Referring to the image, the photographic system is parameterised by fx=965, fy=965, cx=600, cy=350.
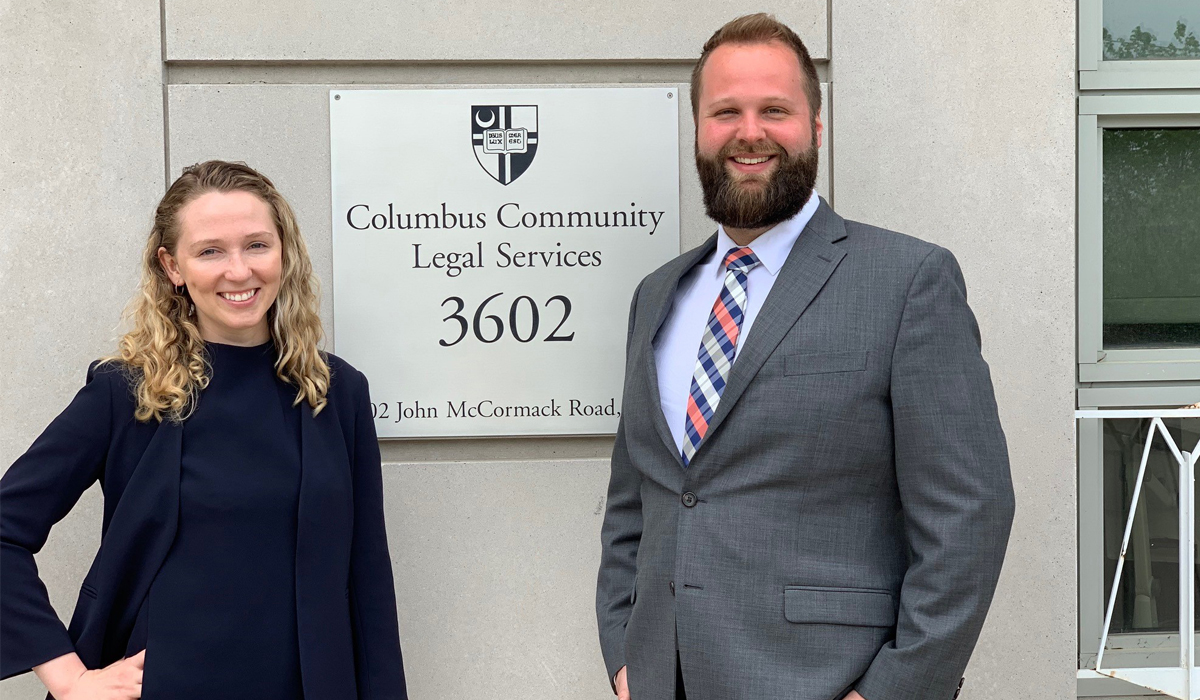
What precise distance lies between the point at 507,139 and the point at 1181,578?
2.36 m

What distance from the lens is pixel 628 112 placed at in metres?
2.84

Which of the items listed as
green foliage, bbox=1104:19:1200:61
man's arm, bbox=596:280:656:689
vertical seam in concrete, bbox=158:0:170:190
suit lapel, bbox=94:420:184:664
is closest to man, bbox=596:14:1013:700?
man's arm, bbox=596:280:656:689

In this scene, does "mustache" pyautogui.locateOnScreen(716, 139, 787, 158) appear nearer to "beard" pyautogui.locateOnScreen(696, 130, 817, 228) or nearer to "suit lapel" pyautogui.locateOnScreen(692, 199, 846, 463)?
"beard" pyautogui.locateOnScreen(696, 130, 817, 228)

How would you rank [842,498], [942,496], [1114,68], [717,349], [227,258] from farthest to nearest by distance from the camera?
1. [1114,68]
2. [227,258]
3. [717,349]
4. [842,498]
5. [942,496]

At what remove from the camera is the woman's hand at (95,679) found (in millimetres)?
2020

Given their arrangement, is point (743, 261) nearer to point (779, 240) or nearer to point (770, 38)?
point (779, 240)

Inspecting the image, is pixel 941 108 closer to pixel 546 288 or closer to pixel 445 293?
pixel 546 288

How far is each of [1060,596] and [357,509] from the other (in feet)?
6.78

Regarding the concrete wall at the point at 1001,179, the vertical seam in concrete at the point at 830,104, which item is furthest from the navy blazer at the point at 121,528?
the concrete wall at the point at 1001,179

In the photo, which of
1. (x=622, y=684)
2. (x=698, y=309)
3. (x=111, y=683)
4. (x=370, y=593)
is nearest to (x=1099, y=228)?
(x=698, y=309)

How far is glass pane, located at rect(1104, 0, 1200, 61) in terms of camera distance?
9.91 ft

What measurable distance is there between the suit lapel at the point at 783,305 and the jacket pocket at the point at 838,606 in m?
0.33

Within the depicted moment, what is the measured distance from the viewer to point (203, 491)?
6.73ft

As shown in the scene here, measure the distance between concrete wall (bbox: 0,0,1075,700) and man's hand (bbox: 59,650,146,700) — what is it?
0.85 m
